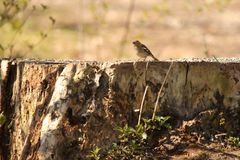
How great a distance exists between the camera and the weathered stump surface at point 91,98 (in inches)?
236

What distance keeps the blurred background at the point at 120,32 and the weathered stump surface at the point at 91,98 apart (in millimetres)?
6788

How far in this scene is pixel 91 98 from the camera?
6.01 metres

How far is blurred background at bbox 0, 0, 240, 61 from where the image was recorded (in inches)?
551

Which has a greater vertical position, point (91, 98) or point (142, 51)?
point (142, 51)

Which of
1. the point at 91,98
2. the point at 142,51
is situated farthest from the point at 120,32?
the point at 91,98

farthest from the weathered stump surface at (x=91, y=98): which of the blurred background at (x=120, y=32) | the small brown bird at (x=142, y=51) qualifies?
the blurred background at (x=120, y=32)

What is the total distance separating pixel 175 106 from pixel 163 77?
9.8 inches

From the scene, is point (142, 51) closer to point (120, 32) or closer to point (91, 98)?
point (91, 98)

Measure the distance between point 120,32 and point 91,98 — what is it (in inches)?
427

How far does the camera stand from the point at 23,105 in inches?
247

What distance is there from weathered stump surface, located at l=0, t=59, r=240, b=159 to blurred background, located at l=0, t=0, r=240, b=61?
267 inches

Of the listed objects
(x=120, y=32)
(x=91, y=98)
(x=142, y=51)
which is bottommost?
(x=91, y=98)

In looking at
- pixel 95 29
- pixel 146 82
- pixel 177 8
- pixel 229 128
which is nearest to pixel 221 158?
pixel 229 128

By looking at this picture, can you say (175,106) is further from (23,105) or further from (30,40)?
(30,40)
